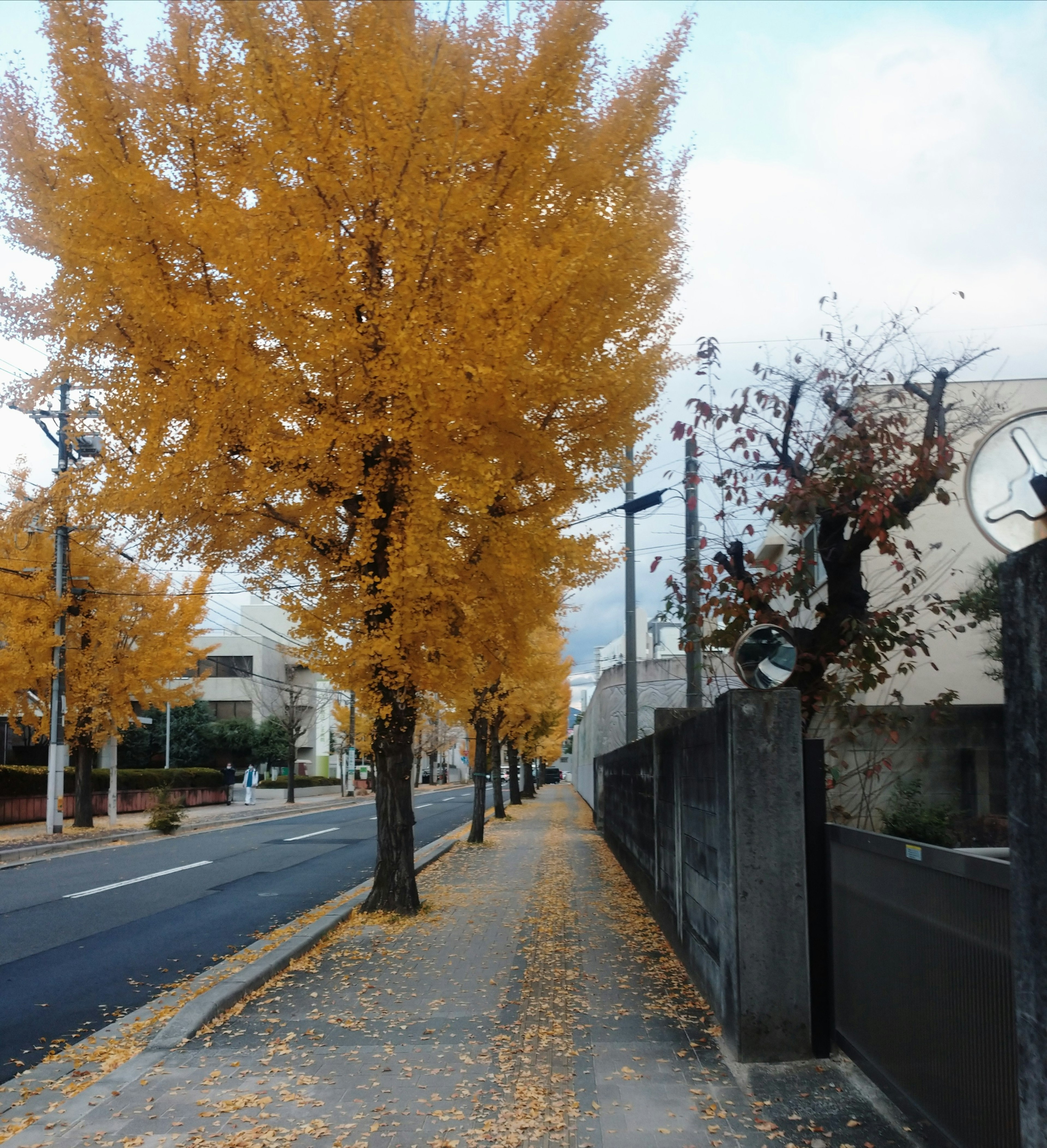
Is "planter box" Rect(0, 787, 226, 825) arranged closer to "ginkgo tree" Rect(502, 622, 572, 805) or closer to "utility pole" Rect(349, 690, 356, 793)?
"utility pole" Rect(349, 690, 356, 793)

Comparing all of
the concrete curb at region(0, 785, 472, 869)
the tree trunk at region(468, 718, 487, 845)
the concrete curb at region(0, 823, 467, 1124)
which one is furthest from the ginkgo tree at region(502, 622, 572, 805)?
the concrete curb at region(0, 785, 472, 869)

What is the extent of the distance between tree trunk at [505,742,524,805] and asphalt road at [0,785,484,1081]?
13.7 metres

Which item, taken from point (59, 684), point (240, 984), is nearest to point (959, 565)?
point (240, 984)

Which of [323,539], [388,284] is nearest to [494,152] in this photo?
[388,284]

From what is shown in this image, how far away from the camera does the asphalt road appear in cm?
755

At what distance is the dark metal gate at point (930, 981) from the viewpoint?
3.40 m

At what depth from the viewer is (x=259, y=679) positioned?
202ft

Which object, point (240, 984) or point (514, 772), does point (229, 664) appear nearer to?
point (514, 772)

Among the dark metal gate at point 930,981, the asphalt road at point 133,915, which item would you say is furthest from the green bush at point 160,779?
the dark metal gate at point 930,981

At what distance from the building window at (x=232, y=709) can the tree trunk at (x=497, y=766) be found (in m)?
32.2

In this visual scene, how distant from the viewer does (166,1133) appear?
4586 millimetres

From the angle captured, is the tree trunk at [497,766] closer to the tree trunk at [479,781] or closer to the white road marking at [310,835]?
the tree trunk at [479,781]

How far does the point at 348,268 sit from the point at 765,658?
4997mm

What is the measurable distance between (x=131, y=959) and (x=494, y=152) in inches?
307
